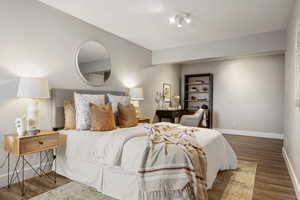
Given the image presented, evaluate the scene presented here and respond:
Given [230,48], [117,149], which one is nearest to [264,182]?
[117,149]

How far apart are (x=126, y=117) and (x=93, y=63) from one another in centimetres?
129

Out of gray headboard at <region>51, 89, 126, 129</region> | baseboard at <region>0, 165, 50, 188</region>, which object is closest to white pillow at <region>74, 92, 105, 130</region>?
gray headboard at <region>51, 89, 126, 129</region>

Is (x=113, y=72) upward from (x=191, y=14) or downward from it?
downward

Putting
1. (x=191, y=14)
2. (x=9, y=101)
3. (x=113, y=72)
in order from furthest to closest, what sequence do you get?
(x=113, y=72) → (x=191, y=14) → (x=9, y=101)

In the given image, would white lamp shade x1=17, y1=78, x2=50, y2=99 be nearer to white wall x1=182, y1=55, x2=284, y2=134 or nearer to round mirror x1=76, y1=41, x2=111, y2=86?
round mirror x1=76, y1=41, x2=111, y2=86

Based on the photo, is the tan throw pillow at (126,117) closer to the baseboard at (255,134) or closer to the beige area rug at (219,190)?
the beige area rug at (219,190)

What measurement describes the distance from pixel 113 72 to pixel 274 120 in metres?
4.93

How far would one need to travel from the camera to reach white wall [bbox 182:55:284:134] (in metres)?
5.28

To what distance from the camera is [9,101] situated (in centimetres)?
238

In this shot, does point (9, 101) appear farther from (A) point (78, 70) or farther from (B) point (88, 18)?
(B) point (88, 18)

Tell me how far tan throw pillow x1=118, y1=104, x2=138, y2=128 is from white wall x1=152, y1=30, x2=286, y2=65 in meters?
2.25

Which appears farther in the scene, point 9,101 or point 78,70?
point 78,70

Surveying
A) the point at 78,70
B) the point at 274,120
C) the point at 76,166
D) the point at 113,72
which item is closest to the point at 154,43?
the point at 113,72

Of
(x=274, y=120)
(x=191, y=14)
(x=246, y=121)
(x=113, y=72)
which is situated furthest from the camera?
(x=246, y=121)
